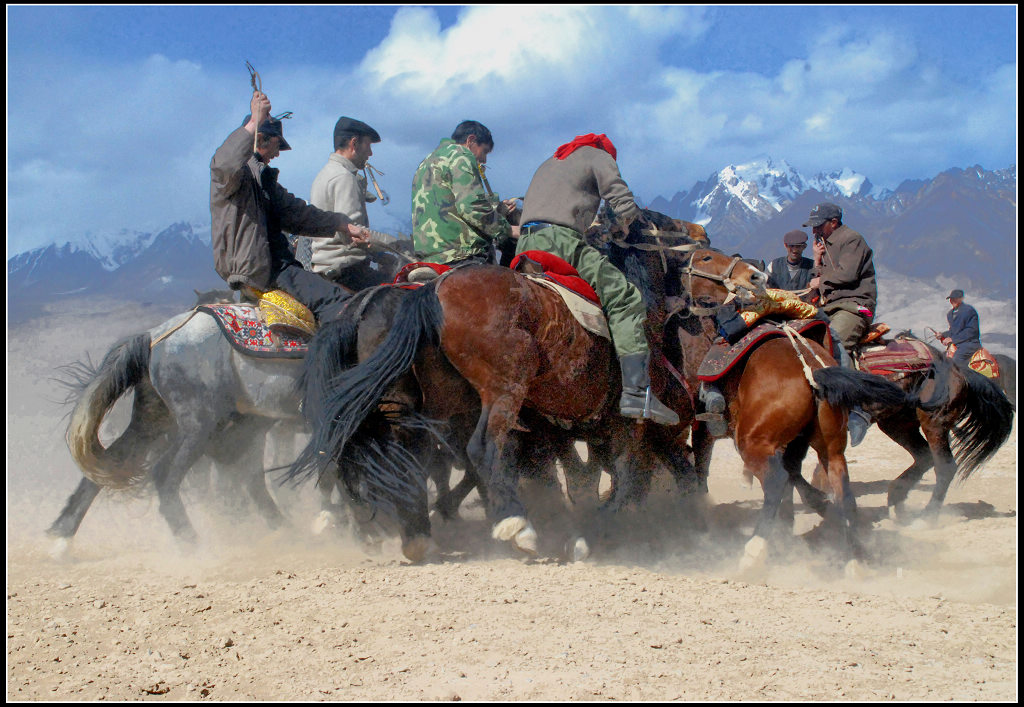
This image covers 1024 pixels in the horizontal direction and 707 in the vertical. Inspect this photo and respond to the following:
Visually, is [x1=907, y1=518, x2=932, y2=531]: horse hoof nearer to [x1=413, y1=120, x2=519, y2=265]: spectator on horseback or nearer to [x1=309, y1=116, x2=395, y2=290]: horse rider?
[x1=413, y1=120, x2=519, y2=265]: spectator on horseback

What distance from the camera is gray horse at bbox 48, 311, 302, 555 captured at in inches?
204

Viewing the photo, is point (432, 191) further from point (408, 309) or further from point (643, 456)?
point (643, 456)

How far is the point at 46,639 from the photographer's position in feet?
11.0

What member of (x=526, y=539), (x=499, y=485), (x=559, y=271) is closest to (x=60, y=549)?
(x=499, y=485)

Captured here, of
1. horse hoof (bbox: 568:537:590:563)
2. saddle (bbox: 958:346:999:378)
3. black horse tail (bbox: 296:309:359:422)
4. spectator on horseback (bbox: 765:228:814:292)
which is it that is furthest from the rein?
saddle (bbox: 958:346:999:378)

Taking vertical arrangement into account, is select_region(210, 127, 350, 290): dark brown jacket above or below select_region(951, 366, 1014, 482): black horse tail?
above

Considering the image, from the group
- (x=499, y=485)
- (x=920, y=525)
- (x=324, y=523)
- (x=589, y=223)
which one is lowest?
(x=920, y=525)

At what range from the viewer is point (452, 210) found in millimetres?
5332

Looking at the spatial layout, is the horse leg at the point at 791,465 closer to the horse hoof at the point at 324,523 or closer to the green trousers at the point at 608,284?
the green trousers at the point at 608,284

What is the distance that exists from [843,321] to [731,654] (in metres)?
3.73

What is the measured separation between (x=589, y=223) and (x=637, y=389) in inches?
46.2

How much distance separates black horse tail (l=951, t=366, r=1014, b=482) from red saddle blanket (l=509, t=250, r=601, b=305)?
3.53 meters

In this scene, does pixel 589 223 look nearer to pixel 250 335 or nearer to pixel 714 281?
pixel 714 281

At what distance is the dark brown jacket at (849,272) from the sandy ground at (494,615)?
1773mm
